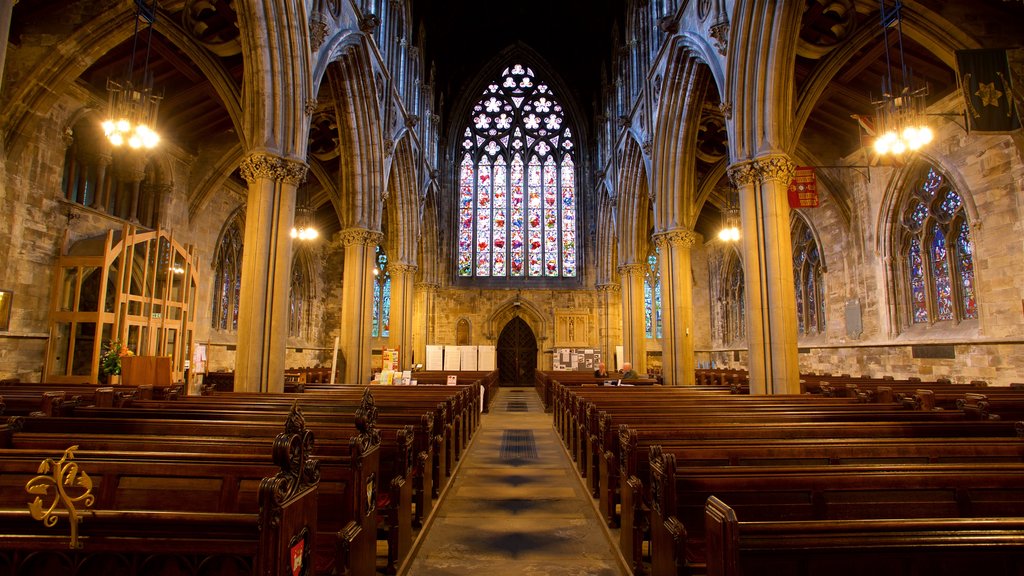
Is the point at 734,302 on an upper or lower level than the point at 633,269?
lower

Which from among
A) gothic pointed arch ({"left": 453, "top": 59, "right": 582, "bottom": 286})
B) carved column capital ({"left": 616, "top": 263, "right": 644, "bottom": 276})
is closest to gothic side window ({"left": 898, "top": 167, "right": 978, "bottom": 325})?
carved column capital ({"left": 616, "top": 263, "right": 644, "bottom": 276})

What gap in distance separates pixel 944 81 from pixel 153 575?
51.8 ft

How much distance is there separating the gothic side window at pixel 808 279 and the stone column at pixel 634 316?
5.12 metres

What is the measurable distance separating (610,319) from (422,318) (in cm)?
834

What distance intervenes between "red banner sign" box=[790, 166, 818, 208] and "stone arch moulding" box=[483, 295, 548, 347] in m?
15.2

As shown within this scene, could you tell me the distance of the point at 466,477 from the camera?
6.91 meters

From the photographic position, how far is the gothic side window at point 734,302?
2336cm

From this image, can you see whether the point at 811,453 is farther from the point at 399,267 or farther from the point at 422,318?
the point at 422,318

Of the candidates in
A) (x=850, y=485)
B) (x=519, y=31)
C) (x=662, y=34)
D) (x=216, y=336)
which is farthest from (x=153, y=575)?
(x=519, y=31)

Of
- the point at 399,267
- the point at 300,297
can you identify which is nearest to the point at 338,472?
the point at 399,267

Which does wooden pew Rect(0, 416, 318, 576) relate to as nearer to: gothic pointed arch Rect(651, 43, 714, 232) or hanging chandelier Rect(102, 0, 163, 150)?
hanging chandelier Rect(102, 0, 163, 150)

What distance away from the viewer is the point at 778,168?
9578 mm

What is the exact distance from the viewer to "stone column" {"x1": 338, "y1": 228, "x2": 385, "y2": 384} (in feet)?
47.6

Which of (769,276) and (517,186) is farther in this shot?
(517,186)
